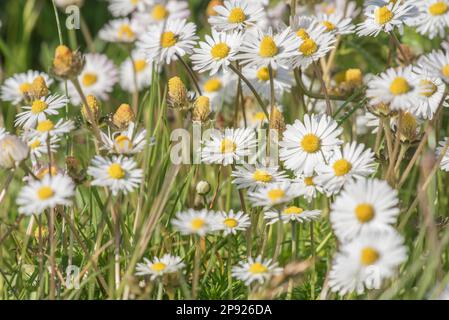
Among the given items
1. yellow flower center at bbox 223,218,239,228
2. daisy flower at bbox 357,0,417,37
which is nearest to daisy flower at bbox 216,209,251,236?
yellow flower center at bbox 223,218,239,228

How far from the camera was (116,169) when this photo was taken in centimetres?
114

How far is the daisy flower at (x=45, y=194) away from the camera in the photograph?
1.06 metres

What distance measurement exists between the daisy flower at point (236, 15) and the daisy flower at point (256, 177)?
0.96 feet

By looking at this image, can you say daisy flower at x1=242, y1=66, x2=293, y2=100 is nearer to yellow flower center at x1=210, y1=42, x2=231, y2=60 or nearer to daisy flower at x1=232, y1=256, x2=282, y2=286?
yellow flower center at x1=210, y1=42, x2=231, y2=60

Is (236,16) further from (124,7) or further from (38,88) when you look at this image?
(124,7)

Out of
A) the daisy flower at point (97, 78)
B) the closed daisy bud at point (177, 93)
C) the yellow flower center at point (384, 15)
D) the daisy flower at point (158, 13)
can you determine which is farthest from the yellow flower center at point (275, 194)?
the daisy flower at point (97, 78)

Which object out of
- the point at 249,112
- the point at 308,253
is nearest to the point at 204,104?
the point at 308,253

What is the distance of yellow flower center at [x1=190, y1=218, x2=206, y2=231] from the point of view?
1.10m

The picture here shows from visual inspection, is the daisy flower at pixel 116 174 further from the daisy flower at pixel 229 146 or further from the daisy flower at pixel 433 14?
the daisy flower at pixel 433 14

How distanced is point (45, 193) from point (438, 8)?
82 cm

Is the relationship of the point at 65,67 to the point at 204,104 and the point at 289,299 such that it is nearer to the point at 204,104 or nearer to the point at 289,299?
the point at 204,104

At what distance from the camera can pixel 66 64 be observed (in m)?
1.14

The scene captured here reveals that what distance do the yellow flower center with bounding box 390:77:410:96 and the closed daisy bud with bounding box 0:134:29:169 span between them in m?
0.56
